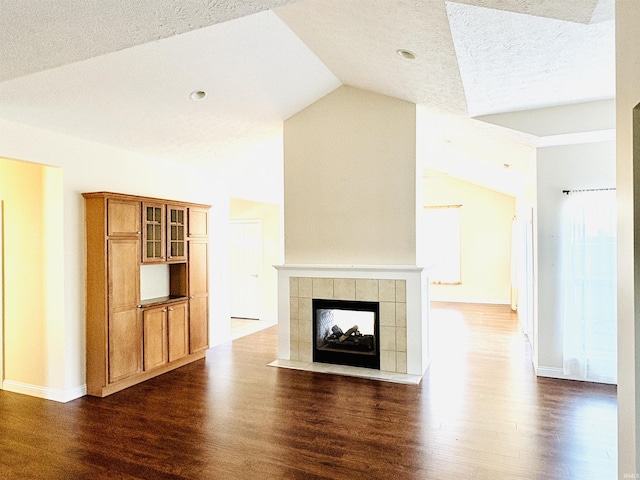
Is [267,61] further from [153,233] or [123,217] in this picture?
[153,233]

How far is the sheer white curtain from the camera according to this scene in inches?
166

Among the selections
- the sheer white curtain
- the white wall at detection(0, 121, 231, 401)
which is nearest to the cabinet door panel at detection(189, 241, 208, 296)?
the white wall at detection(0, 121, 231, 401)

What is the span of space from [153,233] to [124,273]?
0.60 meters

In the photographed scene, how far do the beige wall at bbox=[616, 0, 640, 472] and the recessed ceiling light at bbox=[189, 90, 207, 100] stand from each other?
3359 mm

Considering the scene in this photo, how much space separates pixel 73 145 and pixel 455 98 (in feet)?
12.6

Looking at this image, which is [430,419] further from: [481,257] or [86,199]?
[481,257]

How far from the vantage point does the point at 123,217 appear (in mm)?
4234

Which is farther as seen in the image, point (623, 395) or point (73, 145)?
point (73, 145)

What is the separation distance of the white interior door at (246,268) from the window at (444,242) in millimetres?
4356

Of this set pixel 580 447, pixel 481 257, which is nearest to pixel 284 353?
pixel 580 447

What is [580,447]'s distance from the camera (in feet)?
9.71

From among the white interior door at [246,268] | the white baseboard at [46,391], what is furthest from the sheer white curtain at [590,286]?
the white interior door at [246,268]

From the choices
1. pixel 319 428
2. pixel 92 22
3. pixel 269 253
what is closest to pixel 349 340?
pixel 319 428

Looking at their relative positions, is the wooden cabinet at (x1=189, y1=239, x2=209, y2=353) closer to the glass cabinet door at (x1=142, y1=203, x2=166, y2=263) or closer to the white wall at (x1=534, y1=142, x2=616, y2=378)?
the glass cabinet door at (x1=142, y1=203, x2=166, y2=263)
